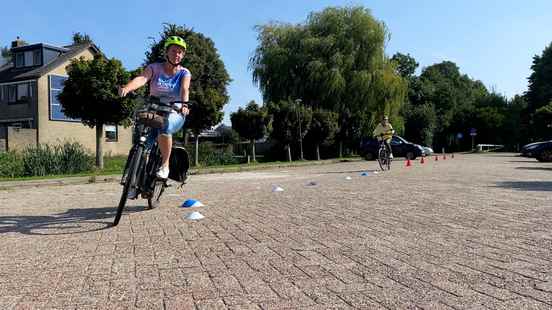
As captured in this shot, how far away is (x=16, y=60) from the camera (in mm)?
40938

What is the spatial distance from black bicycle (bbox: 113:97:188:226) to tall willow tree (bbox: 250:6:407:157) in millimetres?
30773

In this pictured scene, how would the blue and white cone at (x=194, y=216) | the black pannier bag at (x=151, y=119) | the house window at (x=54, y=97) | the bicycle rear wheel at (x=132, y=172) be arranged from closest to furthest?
1. the bicycle rear wheel at (x=132, y=172)
2. the black pannier bag at (x=151, y=119)
3. the blue and white cone at (x=194, y=216)
4. the house window at (x=54, y=97)

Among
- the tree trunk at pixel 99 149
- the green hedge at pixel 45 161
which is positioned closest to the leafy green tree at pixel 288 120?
the tree trunk at pixel 99 149

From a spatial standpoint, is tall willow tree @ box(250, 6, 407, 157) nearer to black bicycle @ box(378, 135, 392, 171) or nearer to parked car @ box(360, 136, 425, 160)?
parked car @ box(360, 136, 425, 160)

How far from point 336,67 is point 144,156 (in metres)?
31.6

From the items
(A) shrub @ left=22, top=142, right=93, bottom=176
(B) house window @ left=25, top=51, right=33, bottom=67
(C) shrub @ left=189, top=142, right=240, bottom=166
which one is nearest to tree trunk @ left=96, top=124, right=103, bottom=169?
(A) shrub @ left=22, top=142, right=93, bottom=176

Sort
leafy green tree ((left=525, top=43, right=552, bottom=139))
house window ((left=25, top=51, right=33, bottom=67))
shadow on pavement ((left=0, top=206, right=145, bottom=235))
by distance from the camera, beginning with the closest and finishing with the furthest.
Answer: shadow on pavement ((left=0, top=206, right=145, bottom=235)) → house window ((left=25, top=51, right=33, bottom=67)) → leafy green tree ((left=525, top=43, right=552, bottom=139))

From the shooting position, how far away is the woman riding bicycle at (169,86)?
5980 millimetres

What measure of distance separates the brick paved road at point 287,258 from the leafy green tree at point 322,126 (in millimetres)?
28690

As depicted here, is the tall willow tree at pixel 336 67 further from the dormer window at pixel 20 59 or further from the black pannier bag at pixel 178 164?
the black pannier bag at pixel 178 164

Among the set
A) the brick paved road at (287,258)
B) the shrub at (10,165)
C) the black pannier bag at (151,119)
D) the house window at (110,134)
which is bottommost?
the brick paved road at (287,258)

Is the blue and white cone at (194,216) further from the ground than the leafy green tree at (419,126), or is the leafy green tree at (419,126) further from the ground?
the leafy green tree at (419,126)

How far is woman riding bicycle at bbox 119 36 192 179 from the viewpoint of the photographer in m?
5.98

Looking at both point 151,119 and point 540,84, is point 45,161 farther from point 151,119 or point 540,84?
point 540,84
